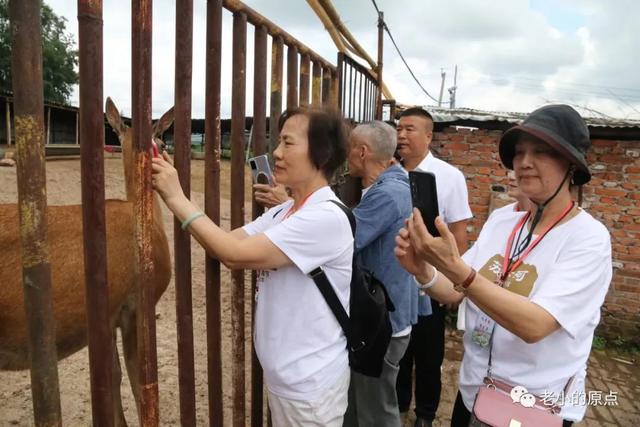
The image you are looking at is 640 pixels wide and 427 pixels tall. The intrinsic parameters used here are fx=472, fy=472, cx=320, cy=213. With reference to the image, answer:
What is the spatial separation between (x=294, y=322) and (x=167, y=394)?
2.26 metres

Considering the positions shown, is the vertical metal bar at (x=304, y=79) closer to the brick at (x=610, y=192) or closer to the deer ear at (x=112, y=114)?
the deer ear at (x=112, y=114)

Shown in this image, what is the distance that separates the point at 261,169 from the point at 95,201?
89cm

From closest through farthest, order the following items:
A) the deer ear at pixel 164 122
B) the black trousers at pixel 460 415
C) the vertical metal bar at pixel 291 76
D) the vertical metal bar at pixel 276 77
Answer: the black trousers at pixel 460 415 < the vertical metal bar at pixel 276 77 < the vertical metal bar at pixel 291 76 < the deer ear at pixel 164 122

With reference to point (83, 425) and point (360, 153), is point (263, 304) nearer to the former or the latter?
point (360, 153)

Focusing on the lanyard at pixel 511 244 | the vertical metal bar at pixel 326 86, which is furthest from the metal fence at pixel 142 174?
the lanyard at pixel 511 244

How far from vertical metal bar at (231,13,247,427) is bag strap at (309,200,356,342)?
1.59 feet

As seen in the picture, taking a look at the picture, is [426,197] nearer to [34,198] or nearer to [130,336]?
[34,198]

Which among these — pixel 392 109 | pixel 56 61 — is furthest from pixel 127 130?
pixel 56 61

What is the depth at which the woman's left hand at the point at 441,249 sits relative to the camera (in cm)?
139

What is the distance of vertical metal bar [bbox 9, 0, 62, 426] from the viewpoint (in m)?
1.00

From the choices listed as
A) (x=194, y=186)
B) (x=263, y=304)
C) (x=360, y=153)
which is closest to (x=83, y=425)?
(x=263, y=304)

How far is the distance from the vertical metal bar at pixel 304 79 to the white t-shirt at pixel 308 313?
0.97 metres

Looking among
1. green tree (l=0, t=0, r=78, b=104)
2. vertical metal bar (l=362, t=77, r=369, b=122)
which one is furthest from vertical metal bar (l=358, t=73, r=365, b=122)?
green tree (l=0, t=0, r=78, b=104)

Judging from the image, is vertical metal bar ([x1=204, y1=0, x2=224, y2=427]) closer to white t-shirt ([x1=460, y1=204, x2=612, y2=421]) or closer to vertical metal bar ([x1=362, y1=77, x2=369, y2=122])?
white t-shirt ([x1=460, y1=204, x2=612, y2=421])
